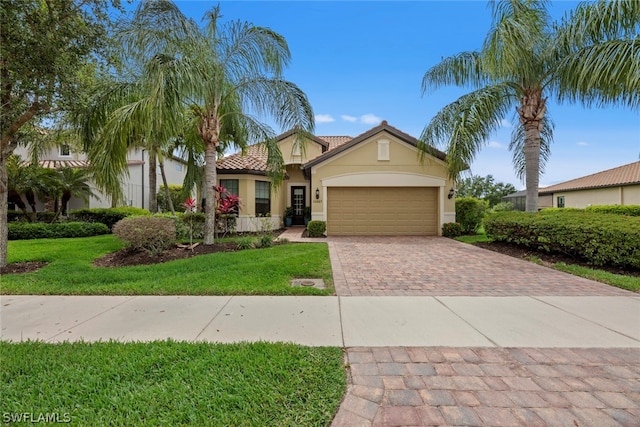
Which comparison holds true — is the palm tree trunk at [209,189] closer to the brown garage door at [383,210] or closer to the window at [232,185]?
the window at [232,185]

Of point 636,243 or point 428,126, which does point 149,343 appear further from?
point 428,126

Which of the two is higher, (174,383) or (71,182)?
(71,182)

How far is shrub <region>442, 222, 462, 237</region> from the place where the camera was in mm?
13508

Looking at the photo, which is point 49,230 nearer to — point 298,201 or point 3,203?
point 3,203

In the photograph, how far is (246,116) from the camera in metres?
10.6

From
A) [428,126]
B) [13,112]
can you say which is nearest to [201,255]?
[13,112]

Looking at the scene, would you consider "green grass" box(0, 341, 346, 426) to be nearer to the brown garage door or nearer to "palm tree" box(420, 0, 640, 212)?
"palm tree" box(420, 0, 640, 212)

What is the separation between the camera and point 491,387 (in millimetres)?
2592

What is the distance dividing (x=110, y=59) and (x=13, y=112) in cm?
239

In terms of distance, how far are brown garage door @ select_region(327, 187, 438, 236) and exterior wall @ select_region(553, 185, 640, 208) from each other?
17775mm

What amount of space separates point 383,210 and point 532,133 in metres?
6.53

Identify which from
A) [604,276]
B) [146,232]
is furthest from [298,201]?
[604,276]

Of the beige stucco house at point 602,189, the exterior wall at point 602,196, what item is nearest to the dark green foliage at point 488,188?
the beige stucco house at point 602,189

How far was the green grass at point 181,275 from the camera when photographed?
5.41 m
